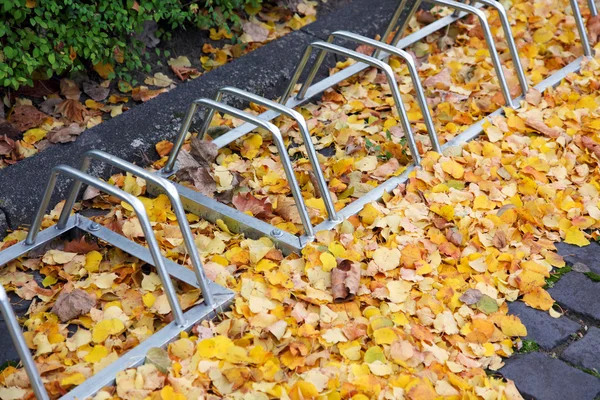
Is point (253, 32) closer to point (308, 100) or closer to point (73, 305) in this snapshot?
point (308, 100)

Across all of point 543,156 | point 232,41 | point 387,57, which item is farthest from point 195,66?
point 543,156

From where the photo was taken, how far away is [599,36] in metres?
5.02

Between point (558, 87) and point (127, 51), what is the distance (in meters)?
2.25

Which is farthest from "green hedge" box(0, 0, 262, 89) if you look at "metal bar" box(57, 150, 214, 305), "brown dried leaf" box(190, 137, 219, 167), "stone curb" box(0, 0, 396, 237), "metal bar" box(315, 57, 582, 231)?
"metal bar" box(315, 57, 582, 231)

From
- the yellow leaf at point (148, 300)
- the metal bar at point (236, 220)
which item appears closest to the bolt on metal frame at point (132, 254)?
the yellow leaf at point (148, 300)

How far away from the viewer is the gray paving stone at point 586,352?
2.82 m

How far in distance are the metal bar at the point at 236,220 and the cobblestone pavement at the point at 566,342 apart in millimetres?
854

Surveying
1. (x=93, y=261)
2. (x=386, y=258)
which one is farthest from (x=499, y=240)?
(x=93, y=261)

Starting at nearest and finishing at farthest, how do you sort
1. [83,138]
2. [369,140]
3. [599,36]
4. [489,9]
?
[83,138] < [369,140] < [599,36] < [489,9]

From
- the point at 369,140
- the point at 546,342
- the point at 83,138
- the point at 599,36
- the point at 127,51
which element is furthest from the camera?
the point at 599,36

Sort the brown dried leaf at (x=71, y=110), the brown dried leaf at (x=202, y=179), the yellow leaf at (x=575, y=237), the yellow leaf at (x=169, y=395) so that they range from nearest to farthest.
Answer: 1. the yellow leaf at (x=169, y=395)
2. the yellow leaf at (x=575, y=237)
3. the brown dried leaf at (x=202, y=179)
4. the brown dried leaf at (x=71, y=110)

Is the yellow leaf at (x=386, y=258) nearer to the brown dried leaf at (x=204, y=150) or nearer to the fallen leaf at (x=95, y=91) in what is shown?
the brown dried leaf at (x=204, y=150)

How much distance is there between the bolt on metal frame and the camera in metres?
2.48

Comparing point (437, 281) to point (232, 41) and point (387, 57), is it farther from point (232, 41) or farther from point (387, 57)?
point (232, 41)
